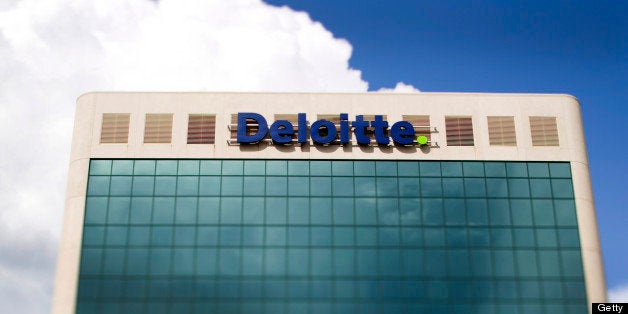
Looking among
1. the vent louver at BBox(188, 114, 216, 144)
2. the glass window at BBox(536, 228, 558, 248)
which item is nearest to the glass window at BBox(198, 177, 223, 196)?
the vent louver at BBox(188, 114, 216, 144)

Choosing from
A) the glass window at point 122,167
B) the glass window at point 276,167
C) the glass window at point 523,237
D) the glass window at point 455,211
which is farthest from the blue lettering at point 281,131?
the glass window at point 523,237

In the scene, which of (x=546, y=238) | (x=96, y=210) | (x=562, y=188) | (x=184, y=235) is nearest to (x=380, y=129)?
(x=562, y=188)

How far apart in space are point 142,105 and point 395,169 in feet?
71.8

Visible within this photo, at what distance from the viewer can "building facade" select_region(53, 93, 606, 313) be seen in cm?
5638

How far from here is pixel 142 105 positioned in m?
61.6

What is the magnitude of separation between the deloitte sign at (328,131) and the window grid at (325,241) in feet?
6.50

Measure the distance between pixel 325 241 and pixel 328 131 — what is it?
365 inches

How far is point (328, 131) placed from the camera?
2383 inches

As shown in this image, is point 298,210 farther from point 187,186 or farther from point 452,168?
point 452,168

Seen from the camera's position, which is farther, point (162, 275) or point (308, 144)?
point (308, 144)

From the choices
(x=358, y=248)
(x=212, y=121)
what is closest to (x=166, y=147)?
(x=212, y=121)

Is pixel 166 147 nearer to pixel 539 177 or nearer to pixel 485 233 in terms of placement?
pixel 485 233

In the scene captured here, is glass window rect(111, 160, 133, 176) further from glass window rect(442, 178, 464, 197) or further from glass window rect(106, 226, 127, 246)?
glass window rect(442, 178, 464, 197)

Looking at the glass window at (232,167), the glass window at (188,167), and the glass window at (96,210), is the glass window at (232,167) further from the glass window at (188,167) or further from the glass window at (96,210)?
the glass window at (96,210)
